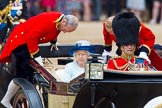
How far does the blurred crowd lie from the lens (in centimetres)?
1875

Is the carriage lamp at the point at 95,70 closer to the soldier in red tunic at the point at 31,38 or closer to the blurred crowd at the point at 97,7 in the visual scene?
the soldier in red tunic at the point at 31,38

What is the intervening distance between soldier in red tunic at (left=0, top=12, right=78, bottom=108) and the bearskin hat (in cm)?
100

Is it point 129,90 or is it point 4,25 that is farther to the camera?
point 4,25

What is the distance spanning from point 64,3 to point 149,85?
466 inches

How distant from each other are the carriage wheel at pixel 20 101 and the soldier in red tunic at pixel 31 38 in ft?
0.47

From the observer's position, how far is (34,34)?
316 inches

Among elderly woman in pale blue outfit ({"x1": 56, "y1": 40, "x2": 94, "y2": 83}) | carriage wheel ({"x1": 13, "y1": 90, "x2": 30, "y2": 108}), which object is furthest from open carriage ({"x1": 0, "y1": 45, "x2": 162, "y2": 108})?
elderly woman in pale blue outfit ({"x1": 56, "y1": 40, "x2": 94, "y2": 83})

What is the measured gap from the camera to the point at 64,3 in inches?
721

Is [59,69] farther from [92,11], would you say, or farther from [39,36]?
[92,11]

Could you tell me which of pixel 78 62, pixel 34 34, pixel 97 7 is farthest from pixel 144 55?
pixel 97 7

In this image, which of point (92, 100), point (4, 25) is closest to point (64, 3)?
point (4, 25)

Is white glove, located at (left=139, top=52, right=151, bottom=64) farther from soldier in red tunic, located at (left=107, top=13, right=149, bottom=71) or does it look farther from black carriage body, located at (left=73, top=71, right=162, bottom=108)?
black carriage body, located at (left=73, top=71, right=162, bottom=108)

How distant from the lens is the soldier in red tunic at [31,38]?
8.04m

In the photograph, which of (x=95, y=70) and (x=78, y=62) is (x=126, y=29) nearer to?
(x=95, y=70)
